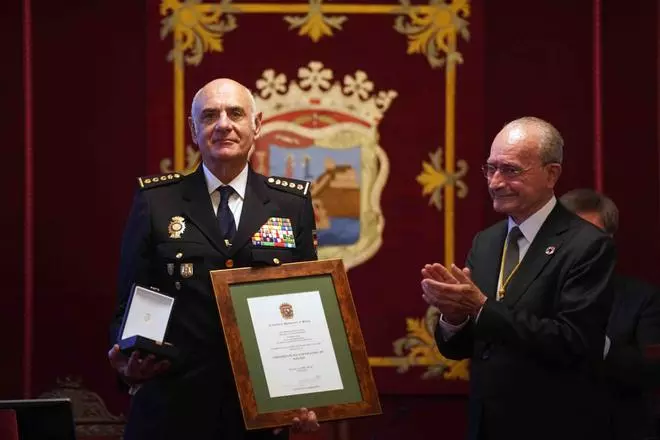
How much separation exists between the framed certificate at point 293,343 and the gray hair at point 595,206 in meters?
1.45

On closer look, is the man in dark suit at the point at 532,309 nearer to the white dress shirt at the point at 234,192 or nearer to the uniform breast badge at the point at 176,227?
the white dress shirt at the point at 234,192

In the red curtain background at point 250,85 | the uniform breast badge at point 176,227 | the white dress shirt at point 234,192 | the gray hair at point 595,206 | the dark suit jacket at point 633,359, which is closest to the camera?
the uniform breast badge at point 176,227

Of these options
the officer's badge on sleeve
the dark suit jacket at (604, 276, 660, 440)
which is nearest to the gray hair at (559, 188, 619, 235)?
the dark suit jacket at (604, 276, 660, 440)

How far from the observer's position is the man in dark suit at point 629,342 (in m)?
3.69

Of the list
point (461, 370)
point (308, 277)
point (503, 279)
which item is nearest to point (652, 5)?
point (461, 370)

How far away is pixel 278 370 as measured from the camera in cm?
311

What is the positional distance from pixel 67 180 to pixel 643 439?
8.74ft

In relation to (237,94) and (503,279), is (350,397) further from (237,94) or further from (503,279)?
(237,94)

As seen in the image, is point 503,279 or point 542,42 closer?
point 503,279

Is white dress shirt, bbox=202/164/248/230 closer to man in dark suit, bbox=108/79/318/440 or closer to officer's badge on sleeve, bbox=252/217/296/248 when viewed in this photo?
man in dark suit, bbox=108/79/318/440

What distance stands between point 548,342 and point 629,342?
1.05 metres

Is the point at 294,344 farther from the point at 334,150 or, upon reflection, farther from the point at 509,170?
the point at 334,150

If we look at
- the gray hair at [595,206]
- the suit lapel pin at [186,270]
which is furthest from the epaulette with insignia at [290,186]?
the gray hair at [595,206]

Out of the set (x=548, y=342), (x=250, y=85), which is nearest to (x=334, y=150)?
(x=250, y=85)
